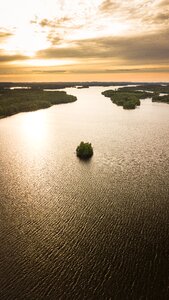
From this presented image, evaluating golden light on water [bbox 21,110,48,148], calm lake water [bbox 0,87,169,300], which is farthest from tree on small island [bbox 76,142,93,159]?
golden light on water [bbox 21,110,48,148]

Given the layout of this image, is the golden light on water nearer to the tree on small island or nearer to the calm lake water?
the calm lake water

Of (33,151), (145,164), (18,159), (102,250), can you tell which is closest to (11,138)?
(33,151)

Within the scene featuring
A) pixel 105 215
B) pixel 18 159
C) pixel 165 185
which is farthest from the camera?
pixel 18 159

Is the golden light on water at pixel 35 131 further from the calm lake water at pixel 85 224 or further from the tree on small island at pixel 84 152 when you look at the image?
the tree on small island at pixel 84 152

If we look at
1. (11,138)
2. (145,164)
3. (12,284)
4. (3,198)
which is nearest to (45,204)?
(3,198)

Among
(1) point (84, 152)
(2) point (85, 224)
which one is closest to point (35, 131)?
(1) point (84, 152)

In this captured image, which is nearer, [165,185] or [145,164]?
[165,185]

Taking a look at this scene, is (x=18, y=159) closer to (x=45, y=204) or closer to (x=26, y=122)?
(x=45, y=204)

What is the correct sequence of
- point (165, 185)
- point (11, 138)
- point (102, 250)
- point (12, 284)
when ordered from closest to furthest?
point (12, 284)
point (102, 250)
point (165, 185)
point (11, 138)
